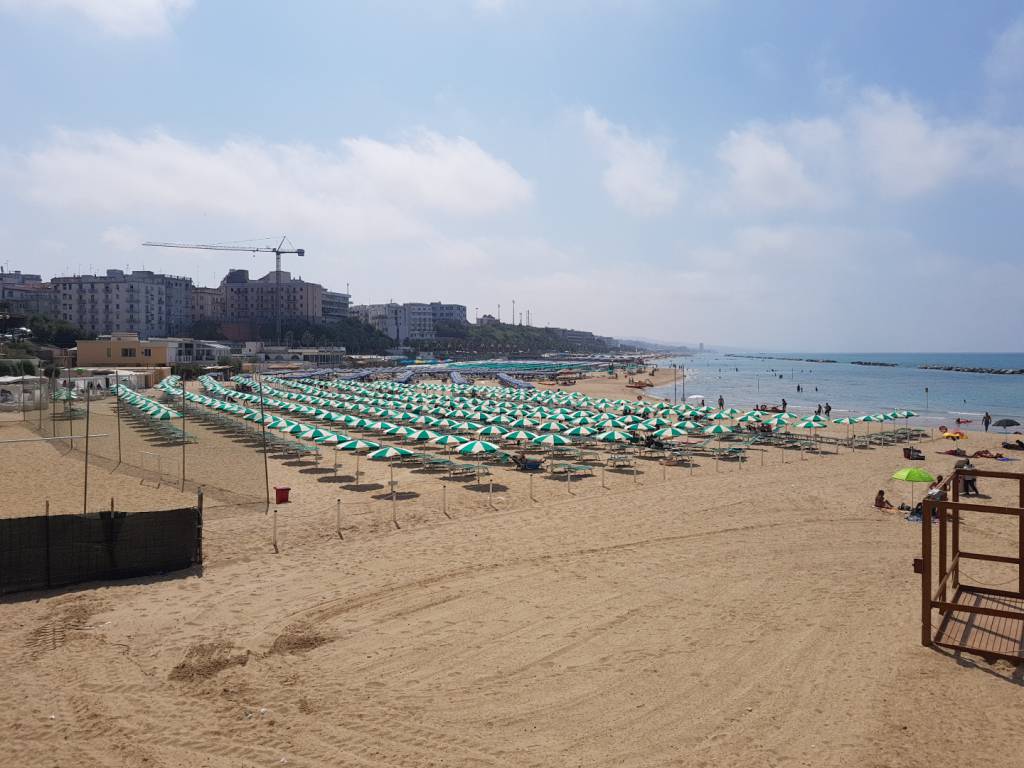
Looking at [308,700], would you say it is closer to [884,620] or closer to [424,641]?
[424,641]

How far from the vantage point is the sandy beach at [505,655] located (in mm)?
5988

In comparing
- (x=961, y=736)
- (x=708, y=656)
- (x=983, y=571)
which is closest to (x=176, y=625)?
(x=708, y=656)

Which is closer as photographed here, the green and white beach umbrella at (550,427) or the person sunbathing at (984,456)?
the person sunbathing at (984,456)

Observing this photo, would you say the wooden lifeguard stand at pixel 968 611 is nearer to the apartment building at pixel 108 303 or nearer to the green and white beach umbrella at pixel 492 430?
the green and white beach umbrella at pixel 492 430

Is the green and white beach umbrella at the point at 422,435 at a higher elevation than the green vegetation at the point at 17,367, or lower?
lower

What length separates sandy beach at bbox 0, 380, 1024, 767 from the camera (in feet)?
19.6

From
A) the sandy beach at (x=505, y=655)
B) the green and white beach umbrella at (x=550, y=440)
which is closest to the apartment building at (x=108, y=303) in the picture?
the green and white beach umbrella at (x=550, y=440)

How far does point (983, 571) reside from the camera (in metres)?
11.1

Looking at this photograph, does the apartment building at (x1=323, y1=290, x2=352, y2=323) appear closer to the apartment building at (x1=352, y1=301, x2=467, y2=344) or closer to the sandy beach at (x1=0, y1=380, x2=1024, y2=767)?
the apartment building at (x1=352, y1=301, x2=467, y2=344)

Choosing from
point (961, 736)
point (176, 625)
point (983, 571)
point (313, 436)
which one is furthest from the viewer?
point (313, 436)

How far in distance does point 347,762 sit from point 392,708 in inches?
35.0

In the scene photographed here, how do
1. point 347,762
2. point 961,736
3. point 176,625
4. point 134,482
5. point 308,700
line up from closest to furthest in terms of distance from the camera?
point 347,762
point 961,736
point 308,700
point 176,625
point 134,482

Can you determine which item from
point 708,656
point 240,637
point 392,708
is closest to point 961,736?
point 708,656

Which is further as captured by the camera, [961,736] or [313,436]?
[313,436]
